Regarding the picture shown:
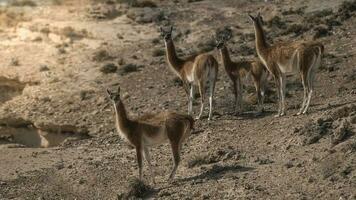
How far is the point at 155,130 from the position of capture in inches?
632

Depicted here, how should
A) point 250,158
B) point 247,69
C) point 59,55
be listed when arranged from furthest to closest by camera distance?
point 59,55
point 247,69
point 250,158

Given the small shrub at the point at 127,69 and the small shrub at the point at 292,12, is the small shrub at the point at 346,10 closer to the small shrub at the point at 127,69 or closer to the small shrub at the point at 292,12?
the small shrub at the point at 292,12

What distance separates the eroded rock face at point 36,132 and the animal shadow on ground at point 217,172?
7095mm

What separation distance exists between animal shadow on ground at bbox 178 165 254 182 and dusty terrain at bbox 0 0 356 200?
0.08ft

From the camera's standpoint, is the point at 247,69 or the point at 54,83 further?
the point at 54,83

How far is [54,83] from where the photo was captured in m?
26.2

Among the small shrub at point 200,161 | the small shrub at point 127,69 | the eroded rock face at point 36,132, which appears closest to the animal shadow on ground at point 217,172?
the small shrub at point 200,161

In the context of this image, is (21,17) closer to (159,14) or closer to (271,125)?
(159,14)

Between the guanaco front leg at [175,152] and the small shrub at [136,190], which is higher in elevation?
the guanaco front leg at [175,152]

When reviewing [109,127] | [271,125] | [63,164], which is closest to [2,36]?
[109,127]

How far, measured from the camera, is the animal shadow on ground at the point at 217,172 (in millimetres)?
16181

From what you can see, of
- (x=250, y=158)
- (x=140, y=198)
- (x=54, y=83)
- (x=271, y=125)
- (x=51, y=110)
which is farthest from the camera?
(x=54, y=83)

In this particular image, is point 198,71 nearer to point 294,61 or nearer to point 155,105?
point 294,61

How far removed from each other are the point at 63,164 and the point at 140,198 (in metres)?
4.14
